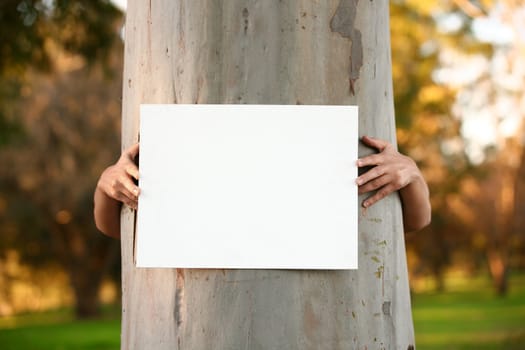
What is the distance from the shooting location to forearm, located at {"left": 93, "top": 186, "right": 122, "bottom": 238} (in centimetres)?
205

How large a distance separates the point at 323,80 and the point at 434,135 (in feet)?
79.1

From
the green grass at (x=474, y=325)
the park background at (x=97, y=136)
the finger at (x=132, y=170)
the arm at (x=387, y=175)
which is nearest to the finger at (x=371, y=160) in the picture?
the arm at (x=387, y=175)

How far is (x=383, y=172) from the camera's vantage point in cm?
183

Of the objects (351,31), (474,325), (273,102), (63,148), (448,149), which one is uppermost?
(448,149)

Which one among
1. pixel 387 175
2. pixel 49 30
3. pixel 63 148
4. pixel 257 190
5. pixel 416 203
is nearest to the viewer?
pixel 257 190

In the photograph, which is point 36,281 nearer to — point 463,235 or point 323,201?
point 463,235

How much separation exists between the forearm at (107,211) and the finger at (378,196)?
713 mm

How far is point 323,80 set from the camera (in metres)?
1.81

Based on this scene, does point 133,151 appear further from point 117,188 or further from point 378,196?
point 378,196

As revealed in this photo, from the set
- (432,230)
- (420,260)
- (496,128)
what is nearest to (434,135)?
(496,128)

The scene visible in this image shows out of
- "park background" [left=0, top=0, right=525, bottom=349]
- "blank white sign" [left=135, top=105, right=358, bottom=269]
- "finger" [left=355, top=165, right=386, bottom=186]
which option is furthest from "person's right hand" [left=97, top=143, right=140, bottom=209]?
"park background" [left=0, top=0, right=525, bottom=349]

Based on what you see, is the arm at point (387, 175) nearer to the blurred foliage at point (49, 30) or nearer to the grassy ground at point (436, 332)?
the blurred foliage at point (49, 30)

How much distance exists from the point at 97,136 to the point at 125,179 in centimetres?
1897

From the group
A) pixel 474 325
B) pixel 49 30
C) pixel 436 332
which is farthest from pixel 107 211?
pixel 474 325
